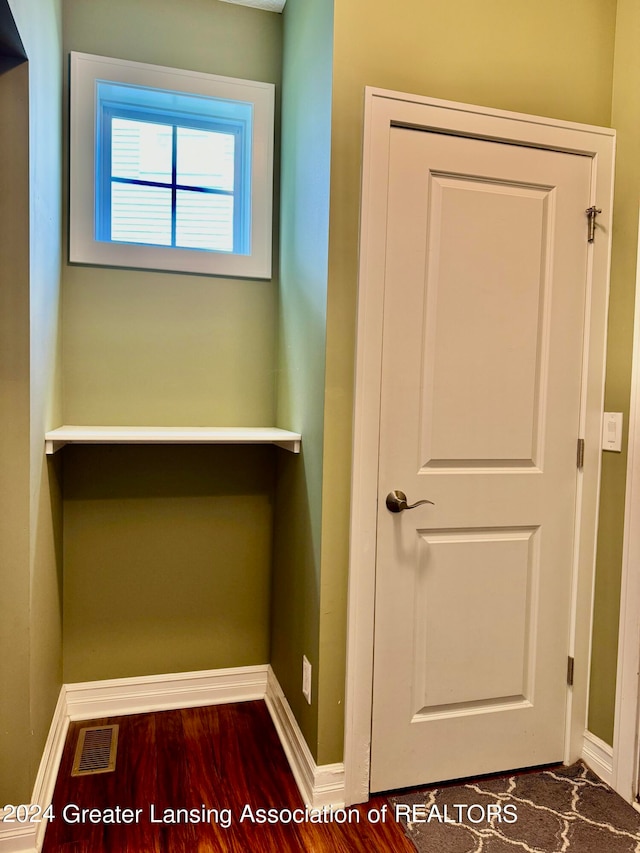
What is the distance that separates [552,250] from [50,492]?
5.88 feet

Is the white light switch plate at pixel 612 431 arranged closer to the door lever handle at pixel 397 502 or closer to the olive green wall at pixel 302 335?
the door lever handle at pixel 397 502

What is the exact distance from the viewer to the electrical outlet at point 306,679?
178cm

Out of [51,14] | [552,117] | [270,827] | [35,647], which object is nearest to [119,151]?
[51,14]

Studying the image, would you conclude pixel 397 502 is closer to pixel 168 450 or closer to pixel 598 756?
pixel 168 450

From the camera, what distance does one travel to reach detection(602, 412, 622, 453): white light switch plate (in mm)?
1812

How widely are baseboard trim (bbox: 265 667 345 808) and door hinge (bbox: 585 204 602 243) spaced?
184 cm

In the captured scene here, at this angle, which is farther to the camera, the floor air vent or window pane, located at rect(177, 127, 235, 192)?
window pane, located at rect(177, 127, 235, 192)

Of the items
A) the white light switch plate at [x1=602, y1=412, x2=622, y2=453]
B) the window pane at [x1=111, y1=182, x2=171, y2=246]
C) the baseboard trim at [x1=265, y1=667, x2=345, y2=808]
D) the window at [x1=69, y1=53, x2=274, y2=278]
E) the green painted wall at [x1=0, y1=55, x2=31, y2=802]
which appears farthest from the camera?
the window pane at [x1=111, y1=182, x2=171, y2=246]

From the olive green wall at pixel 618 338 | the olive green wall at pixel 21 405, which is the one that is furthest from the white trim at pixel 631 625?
the olive green wall at pixel 21 405

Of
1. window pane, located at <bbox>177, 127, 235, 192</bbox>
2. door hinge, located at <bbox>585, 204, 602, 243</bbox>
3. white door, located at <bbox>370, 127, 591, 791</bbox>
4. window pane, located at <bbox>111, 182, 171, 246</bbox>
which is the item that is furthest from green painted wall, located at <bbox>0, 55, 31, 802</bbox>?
door hinge, located at <bbox>585, 204, 602, 243</bbox>

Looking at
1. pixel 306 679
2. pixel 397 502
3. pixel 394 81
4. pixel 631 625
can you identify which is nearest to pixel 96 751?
pixel 306 679

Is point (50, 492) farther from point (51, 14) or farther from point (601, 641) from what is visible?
point (601, 641)

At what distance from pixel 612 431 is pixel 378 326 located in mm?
853

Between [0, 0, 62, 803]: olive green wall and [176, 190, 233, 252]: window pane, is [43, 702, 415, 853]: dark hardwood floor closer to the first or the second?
[0, 0, 62, 803]: olive green wall
